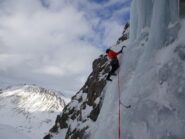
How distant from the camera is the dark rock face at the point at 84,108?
55.4 feet

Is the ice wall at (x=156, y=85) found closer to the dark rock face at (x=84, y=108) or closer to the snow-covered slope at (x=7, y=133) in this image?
the dark rock face at (x=84, y=108)

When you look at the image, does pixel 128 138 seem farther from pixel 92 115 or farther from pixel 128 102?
pixel 92 115

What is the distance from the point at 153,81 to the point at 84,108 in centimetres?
1240

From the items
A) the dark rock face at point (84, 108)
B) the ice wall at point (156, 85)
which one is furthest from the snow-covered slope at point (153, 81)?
the dark rock face at point (84, 108)

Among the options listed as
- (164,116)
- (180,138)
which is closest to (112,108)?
(164,116)

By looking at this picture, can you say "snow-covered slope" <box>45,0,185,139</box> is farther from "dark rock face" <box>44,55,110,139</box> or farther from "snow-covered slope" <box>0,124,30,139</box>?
"snow-covered slope" <box>0,124,30,139</box>

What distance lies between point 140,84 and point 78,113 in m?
13.0

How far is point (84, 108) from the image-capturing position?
779 inches

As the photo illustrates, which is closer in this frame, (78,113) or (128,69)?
(128,69)

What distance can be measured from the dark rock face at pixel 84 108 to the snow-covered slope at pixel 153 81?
6.65m

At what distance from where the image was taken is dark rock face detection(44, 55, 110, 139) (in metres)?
16.9

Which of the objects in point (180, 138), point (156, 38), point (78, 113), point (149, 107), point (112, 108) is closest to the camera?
point (180, 138)

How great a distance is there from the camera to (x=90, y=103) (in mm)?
19359

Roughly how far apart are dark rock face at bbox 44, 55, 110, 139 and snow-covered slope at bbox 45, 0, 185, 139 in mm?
6652
